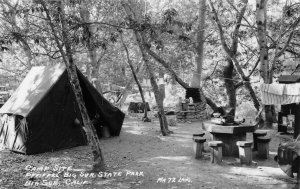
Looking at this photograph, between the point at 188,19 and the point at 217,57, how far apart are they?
10.9 feet

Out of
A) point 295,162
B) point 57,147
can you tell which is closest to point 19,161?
point 57,147

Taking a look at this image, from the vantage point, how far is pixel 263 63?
1191 cm

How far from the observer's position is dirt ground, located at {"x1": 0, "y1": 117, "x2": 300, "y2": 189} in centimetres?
600

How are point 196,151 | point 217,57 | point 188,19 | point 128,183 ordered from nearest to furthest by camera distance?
point 128,183 < point 196,151 < point 188,19 < point 217,57

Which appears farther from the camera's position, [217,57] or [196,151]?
[217,57]

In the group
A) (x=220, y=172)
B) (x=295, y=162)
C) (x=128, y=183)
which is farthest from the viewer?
(x=220, y=172)

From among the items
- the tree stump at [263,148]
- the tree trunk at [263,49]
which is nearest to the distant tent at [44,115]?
the tree stump at [263,148]

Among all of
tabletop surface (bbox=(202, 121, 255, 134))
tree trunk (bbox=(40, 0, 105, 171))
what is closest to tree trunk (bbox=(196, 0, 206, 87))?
tabletop surface (bbox=(202, 121, 255, 134))

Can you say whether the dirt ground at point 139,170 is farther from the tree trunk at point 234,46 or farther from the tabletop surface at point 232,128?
the tree trunk at point 234,46

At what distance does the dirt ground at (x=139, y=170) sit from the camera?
600cm

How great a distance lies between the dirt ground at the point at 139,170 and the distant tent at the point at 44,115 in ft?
1.28

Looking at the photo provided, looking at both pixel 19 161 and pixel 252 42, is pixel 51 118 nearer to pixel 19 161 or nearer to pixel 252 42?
pixel 19 161

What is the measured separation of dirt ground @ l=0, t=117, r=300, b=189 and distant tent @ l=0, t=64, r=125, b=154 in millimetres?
391

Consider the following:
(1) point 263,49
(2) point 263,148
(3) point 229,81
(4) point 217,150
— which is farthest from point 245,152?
(3) point 229,81
